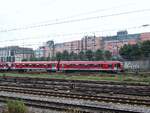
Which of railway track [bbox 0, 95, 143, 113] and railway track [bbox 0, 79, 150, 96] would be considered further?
railway track [bbox 0, 79, 150, 96]

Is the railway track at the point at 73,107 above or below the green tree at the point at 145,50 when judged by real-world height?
below

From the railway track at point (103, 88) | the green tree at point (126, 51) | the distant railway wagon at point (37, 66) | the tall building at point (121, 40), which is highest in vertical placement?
the tall building at point (121, 40)

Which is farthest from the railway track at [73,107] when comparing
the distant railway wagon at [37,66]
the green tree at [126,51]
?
the green tree at [126,51]

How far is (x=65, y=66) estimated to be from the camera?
2330 inches

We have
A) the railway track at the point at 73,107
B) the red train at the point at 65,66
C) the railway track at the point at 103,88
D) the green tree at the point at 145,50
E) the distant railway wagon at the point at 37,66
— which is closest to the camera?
the railway track at the point at 73,107

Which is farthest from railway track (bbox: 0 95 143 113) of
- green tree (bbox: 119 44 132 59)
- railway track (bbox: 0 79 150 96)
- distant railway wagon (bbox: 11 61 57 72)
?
green tree (bbox: 119 44 132 59)

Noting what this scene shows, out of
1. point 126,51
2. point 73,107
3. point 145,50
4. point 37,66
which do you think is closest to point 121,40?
point 126,51

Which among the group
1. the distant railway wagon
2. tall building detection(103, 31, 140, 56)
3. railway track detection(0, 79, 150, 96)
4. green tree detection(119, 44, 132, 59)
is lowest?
railway track detection(0, 79, 150, 96)

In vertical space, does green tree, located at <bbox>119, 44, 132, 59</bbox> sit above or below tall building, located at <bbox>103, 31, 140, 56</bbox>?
below

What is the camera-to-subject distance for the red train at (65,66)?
2201 inches

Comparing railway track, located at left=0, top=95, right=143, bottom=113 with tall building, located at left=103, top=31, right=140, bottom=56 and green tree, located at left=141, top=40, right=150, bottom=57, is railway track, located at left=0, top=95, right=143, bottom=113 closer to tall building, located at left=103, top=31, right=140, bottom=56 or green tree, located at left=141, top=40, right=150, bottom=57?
green tree, located at left=141, top=40, right=150, bottom=57

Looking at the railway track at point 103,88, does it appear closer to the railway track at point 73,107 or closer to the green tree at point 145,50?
the railway track at point 73,107

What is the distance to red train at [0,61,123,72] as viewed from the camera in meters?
55.9

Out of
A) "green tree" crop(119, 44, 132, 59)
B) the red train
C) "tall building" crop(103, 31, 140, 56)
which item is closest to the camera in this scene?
Answer: the red train
